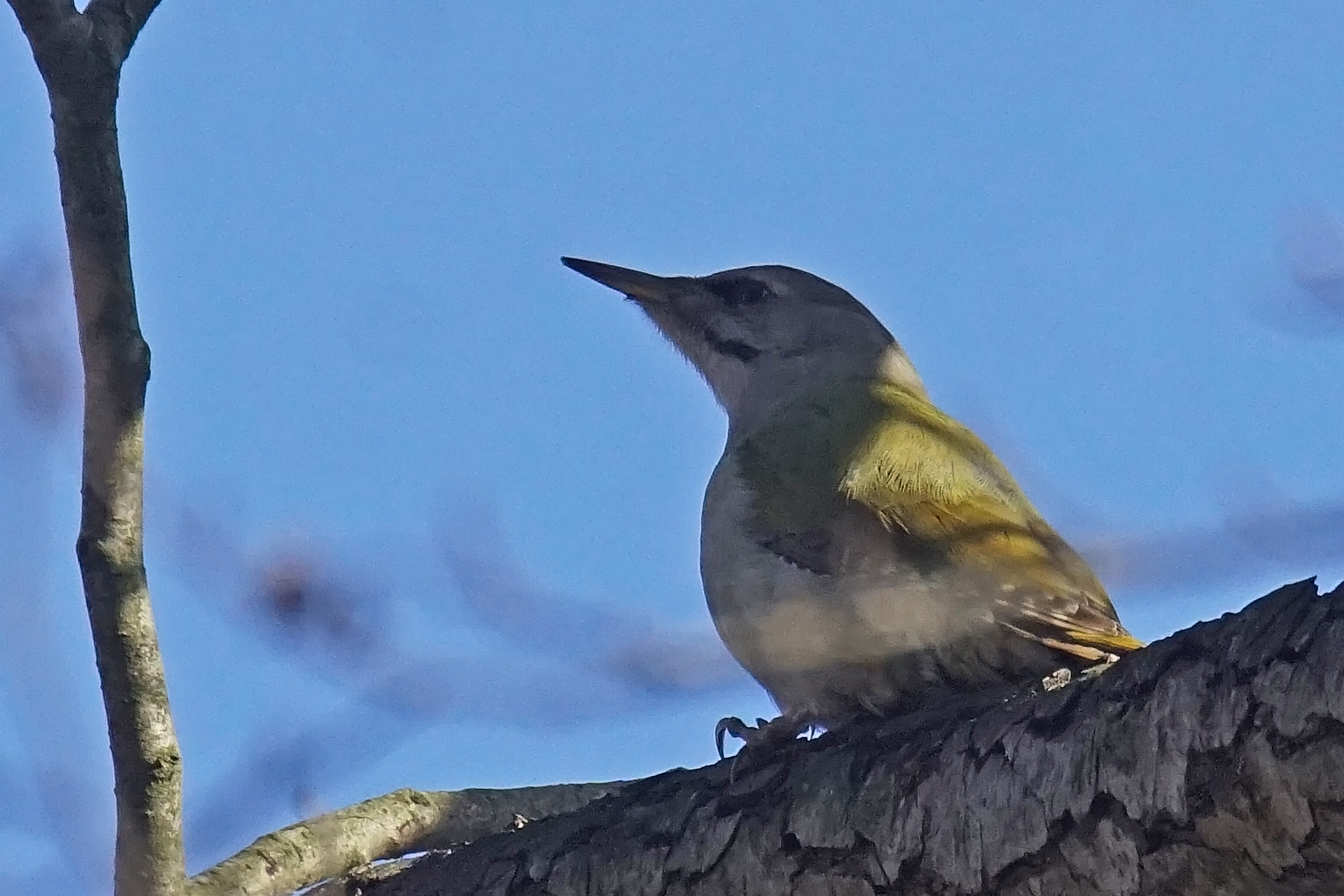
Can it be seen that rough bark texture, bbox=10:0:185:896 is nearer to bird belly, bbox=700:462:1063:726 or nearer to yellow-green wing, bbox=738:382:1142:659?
bird belly, bbox=700:462:1063:726

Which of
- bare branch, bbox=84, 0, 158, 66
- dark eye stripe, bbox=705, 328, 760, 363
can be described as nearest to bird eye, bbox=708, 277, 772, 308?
dark eye stripe, bbox=705, 328, 760, 363

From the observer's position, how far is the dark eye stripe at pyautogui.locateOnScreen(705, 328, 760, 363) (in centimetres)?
710

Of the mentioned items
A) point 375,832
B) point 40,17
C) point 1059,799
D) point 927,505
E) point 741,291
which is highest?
point 741,291

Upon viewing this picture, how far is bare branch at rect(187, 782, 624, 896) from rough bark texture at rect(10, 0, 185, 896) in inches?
13.3

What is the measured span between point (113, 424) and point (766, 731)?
195 cm

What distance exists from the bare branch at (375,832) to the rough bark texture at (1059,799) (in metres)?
0.65

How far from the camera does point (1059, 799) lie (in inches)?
119

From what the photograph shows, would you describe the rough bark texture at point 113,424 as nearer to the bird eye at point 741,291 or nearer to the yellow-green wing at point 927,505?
the yellow-green wing at point 927,505

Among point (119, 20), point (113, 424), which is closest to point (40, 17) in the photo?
point (119, 20)

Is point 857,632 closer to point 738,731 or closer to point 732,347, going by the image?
point 738,731

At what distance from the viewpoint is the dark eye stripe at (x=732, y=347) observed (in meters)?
7.10

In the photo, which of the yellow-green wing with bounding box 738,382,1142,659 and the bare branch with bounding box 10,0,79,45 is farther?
the yellow-green wing with bounding box 738,382,1142,659

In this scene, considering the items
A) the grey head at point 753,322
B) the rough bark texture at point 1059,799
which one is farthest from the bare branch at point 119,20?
the grey head at point 753,322

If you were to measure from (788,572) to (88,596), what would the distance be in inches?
80.4
